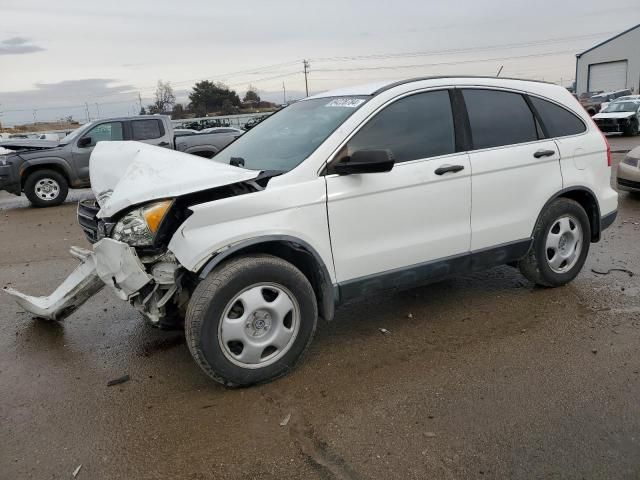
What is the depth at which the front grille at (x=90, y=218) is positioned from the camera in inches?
156

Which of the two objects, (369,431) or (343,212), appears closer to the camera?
(369,431)

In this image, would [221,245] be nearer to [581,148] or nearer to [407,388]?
[407,388]

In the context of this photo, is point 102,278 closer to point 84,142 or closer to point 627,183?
point 627,183

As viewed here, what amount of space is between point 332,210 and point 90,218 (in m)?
1.84

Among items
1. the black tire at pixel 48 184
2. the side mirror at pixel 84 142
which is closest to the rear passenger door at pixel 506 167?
the side mirror at pixel 84 142

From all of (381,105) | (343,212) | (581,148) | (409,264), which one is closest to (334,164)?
(343,212)

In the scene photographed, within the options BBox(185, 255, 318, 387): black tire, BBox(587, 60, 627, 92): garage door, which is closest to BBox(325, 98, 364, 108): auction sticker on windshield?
BBox(185, 255, 318, 387): black tire

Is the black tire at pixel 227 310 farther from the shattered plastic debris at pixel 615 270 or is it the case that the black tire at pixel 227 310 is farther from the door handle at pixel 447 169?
the shattered plastic debris at pixel 615 270

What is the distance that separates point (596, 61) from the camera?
56.0 m

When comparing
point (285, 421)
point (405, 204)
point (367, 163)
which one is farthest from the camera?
point (405, 204)

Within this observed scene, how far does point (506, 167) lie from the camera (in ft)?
14.0

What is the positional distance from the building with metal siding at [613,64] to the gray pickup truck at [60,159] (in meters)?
52.3

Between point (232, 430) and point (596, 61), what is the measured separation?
208 ft

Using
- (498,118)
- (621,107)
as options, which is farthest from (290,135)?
(621,107)
